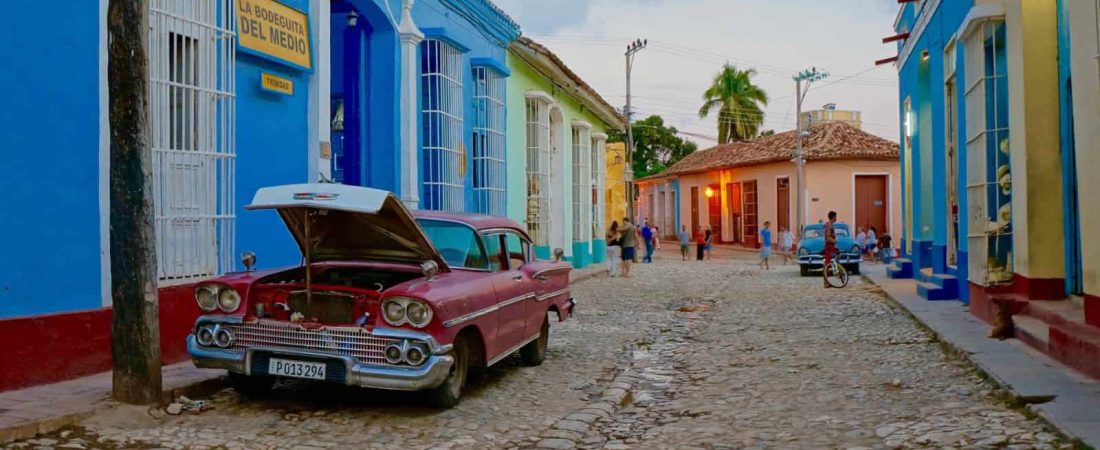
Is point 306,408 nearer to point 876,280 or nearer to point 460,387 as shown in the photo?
point 460,387

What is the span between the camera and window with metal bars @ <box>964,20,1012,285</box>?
409 inches

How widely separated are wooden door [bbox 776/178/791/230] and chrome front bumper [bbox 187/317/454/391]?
3250cm

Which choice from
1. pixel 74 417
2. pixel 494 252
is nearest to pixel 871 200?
pixel 494 252

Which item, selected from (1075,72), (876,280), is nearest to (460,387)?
(1075,72)

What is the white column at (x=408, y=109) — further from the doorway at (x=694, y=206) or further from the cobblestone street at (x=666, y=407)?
the doorway at (x=694, y=206)

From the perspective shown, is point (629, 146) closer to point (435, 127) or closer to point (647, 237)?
point (647, 237)

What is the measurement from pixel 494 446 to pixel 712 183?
1564 inches

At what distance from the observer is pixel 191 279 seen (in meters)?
8.15

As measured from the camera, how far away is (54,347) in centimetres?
658

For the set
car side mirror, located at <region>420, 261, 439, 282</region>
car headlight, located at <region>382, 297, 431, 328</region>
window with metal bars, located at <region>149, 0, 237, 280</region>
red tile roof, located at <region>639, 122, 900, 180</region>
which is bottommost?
car headlight, located at <region>382, 297, 431, 328</region>

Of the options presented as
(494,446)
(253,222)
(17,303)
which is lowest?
(494,446)

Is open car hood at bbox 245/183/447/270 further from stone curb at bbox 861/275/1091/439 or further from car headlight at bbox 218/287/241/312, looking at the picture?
stone curb at bbox 861/275/1091/439

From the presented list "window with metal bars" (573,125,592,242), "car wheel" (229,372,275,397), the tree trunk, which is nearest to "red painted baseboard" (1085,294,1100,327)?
"car wheel" (229,372,275,397)

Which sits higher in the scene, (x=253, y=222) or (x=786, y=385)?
(x=253, y=222)
